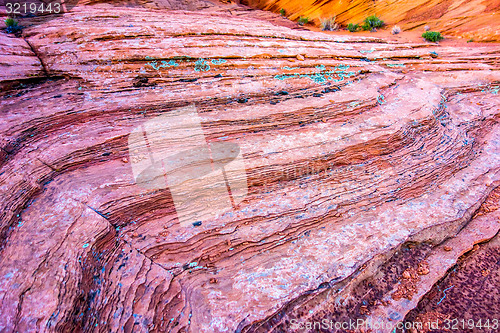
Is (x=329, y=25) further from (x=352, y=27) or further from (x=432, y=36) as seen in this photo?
(x=432, y=36)

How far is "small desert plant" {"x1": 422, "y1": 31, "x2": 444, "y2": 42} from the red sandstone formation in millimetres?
3428

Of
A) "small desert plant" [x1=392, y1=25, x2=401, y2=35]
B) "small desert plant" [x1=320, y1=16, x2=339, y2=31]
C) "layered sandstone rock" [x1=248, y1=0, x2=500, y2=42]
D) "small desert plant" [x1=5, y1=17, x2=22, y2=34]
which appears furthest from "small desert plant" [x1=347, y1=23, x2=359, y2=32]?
"small desert plant" [x1=5, y1=17, x2=22, y2=34]

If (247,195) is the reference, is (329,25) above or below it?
above

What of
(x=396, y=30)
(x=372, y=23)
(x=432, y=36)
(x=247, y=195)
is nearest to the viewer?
(x=247, y=195)

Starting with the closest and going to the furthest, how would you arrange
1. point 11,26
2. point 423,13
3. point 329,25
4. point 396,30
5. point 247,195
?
point 247,195
point 11,26
point 396,30
point 423,13
point 329,25

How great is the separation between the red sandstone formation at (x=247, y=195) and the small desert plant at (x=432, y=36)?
3.43 m

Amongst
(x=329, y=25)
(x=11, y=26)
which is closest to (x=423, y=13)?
(x=329, y=25)

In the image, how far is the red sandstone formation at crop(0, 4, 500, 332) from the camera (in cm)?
286

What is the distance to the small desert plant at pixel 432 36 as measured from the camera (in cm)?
959

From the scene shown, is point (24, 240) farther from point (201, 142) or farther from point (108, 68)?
point (108, 68)

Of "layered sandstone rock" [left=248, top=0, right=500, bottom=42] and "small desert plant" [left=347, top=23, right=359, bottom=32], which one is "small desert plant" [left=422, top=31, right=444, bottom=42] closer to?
"layered sandstone rock" [left=248, top=0, right=500, bottom=42]

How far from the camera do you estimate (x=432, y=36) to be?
31.4 ft

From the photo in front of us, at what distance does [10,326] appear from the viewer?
2234 millimetres

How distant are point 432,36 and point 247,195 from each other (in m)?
10.7
